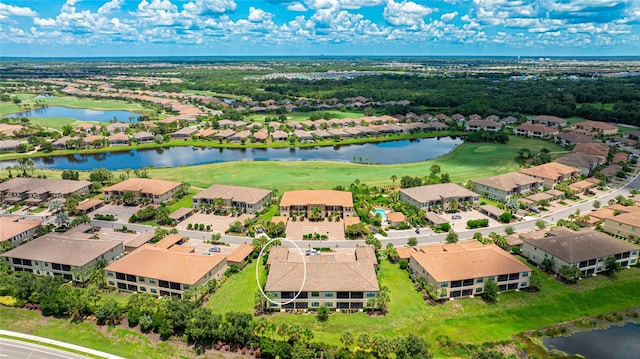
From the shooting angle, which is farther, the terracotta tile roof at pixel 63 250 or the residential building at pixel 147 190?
the residential building at pixel 147 190

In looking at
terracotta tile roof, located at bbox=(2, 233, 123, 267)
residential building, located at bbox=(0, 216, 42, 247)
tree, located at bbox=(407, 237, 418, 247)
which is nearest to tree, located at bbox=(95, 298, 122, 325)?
terracotta tile roof, located at bbox=(2, 233, 123, 267)

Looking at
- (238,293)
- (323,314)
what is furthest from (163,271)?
(323,314)

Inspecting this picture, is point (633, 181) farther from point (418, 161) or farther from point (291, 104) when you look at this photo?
point (291, 104)

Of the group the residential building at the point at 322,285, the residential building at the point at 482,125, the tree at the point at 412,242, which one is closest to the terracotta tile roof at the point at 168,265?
the residential building at the point at 322,285

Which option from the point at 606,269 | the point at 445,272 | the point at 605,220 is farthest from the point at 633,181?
the point at 445,272

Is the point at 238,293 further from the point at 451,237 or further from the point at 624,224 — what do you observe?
the point at 624,224

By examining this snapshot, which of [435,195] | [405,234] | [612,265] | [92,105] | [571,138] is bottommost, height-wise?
[405,234]

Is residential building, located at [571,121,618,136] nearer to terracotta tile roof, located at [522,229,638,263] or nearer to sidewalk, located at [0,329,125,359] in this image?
terracotta tile roof, located at [522,229,638,263]

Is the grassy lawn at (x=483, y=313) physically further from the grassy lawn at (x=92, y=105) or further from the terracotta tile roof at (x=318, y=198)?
the grassy lawn at (x=92, y=105)
